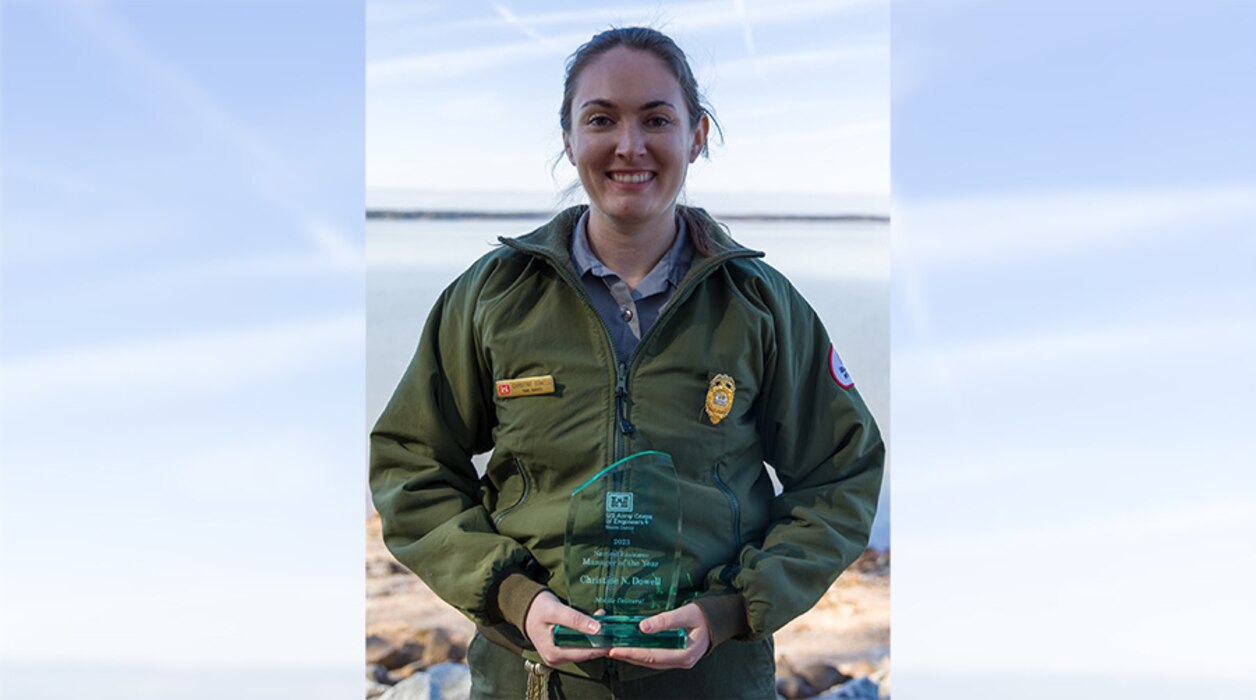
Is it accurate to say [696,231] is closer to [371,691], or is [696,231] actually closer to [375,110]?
[375,110]

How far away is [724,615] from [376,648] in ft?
2.42

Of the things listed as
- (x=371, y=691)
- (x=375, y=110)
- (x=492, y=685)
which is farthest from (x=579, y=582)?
(x=375, y=110)

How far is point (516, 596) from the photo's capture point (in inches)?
75.1

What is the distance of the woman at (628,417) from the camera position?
6.40ft

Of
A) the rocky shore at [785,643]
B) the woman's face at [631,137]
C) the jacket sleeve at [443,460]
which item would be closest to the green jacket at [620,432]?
the jacket sleeve at [443,460]

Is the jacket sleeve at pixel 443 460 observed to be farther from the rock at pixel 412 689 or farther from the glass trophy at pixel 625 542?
the rock at pixel 412 689

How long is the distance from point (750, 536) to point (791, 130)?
783mm

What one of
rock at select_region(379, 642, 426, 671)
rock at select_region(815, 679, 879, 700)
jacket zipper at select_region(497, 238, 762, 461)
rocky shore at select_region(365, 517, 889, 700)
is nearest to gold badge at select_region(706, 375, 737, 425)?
jacket zipper at select_region(497, 238, 762, 461)

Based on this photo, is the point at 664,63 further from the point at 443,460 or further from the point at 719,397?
the point at 443,460

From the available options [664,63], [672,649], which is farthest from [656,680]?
[664,63]

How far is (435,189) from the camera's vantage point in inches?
93.1

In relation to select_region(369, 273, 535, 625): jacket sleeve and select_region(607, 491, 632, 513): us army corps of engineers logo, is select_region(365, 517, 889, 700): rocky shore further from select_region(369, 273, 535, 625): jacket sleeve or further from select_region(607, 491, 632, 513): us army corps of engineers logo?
select_region(607, 491, 632, 513): us army corps of engineers logo

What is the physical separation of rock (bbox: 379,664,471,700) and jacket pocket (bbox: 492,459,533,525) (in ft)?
1.46

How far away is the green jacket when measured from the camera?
1.96m
